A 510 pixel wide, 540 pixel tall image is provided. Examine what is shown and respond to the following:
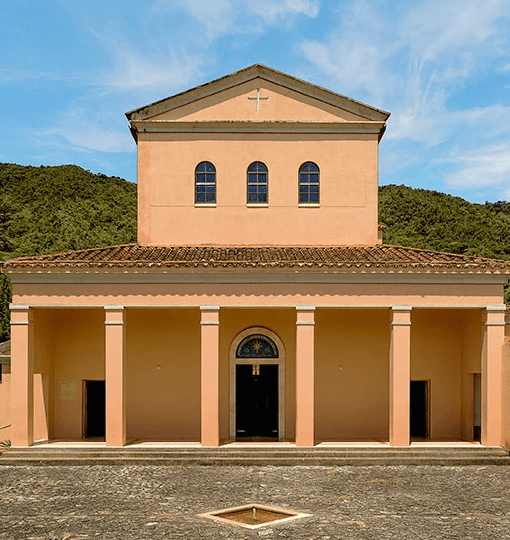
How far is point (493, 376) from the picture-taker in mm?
16938

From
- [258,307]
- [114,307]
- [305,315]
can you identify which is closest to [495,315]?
[305,315]

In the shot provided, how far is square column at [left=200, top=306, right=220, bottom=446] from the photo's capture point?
16.8 m

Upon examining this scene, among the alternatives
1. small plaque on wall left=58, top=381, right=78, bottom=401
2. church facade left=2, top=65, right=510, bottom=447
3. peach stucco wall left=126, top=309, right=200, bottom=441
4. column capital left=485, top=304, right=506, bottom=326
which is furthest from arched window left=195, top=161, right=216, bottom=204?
column capital left=485, top=304, right=506, bottom=326

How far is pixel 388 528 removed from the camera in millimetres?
10766

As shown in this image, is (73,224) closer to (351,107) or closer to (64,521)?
(351,107)

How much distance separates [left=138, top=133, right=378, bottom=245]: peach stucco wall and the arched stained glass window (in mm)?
2895

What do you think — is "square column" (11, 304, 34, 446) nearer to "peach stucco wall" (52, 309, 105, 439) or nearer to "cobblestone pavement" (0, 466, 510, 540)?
"cobblestone pavement" (0, 466, 510, 540)

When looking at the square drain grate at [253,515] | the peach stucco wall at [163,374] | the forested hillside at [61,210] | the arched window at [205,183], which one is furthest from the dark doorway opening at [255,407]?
the forested hillside at [61,210]

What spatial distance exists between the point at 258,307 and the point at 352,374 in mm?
3786

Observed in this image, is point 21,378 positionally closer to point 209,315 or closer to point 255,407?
point 209,315

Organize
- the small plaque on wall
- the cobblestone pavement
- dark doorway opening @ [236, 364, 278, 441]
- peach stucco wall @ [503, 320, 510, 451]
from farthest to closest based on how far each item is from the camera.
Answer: the small plaque on wall
dark doorway opening @ [236, 364, 278, 441]
peach stucco wall @ [503, 320, 510, 451]
the cobblestone pavement

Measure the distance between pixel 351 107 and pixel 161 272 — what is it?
7.73 m

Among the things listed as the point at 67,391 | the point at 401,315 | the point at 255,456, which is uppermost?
the point at 401,315

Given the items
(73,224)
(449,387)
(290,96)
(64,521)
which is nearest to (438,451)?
(449,387)
